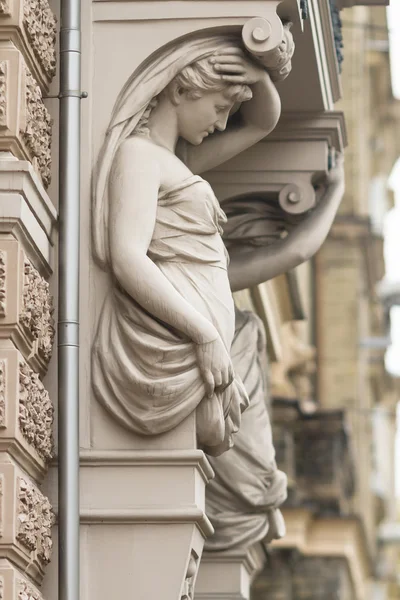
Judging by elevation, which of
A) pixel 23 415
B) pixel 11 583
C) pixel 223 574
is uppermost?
pixel 223 574

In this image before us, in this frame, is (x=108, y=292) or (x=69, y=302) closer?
(x=69, y=302)

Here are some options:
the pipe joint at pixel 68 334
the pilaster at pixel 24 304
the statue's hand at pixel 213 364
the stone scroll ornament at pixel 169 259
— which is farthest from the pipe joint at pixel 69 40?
the statue's hand at pixel 213 364

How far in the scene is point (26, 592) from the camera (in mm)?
7223

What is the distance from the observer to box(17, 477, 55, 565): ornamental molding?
7203 mm

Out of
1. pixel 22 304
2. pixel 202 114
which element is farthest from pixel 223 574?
pixel 22 304

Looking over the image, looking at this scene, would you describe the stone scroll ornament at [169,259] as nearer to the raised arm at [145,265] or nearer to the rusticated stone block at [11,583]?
the raised arm at [145,265]

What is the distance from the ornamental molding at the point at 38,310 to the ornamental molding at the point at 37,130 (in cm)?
45

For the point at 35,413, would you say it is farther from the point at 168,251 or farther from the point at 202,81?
the point at 202,81

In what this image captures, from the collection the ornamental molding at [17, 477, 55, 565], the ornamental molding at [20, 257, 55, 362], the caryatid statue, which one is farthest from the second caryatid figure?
the caryatid statue

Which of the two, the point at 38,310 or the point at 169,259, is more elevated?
the point at 169,259

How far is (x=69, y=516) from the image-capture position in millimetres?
7734

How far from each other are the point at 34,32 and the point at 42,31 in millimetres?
143

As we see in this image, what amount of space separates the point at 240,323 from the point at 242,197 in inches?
31.3

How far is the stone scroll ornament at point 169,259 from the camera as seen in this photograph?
25.7 ft
